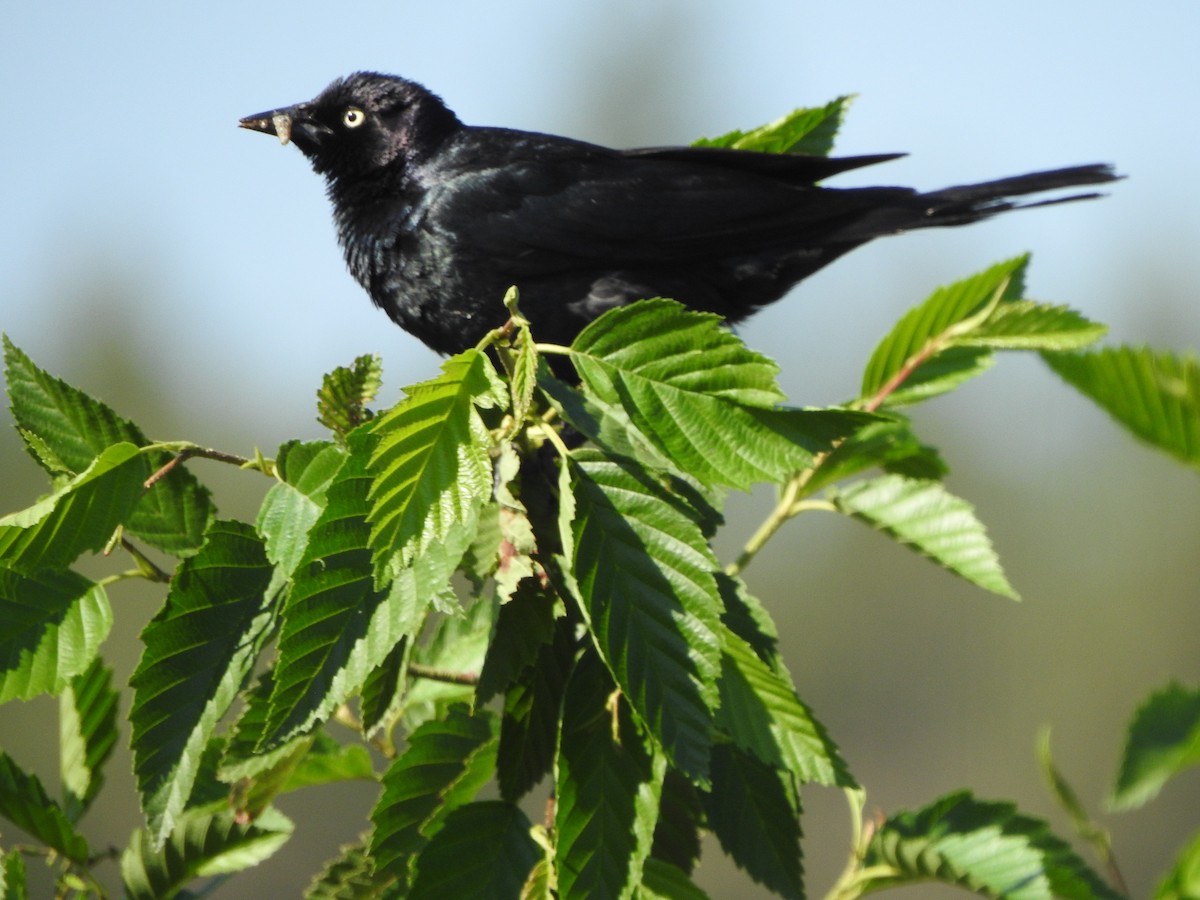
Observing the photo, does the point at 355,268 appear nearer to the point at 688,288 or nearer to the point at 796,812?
the point at 688,288

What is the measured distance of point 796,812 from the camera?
5.76 feet

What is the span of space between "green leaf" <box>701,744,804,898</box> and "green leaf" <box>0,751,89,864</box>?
3.16ft

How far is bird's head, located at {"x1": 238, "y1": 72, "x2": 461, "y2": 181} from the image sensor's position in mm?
3965

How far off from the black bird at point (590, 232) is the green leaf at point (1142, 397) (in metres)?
2.47

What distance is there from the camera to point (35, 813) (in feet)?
6.02

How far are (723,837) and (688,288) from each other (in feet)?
7.12

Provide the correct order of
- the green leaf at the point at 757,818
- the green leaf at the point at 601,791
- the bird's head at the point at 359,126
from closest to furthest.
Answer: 1. the green leaf at the point at 601,791
2. the green leaf at the point at 757,818
3. the bird's head at the point at 359,126

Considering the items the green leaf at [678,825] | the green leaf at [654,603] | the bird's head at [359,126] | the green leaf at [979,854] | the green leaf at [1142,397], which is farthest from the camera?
the bird's head at [359,126]

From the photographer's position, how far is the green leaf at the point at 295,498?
1.58 meters

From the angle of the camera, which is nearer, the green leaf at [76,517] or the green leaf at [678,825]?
the green leaf at [76,517]

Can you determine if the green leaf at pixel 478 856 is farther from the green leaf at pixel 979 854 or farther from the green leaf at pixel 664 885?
the green leaf at pixel 979 854

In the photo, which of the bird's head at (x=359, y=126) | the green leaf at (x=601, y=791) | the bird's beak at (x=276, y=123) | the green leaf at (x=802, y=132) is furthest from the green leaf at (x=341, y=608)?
the bird's beak at (x=276, y=123)

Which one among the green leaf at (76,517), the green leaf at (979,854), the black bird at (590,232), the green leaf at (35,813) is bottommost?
the green leaf at (35,813)

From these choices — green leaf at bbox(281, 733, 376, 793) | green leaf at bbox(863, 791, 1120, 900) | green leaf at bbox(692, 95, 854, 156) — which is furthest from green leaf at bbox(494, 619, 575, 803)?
green leaf at bbox(692, 95, 854, 156)
